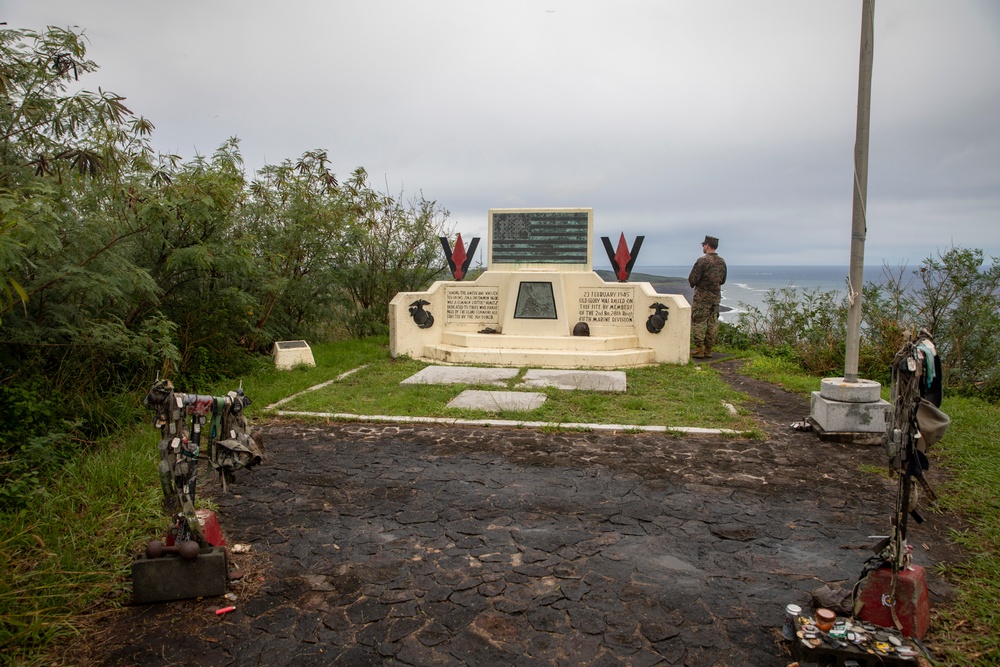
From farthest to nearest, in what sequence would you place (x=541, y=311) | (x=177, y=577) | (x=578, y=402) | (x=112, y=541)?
1. (x=541, y=311)
2. (x=578, y=402)
3. (x=112, y=541)
4. (x=177, y=577)

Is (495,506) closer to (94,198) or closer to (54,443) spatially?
(54,443)

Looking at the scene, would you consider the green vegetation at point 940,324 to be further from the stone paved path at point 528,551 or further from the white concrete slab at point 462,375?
the white concrete slab at point 462,375

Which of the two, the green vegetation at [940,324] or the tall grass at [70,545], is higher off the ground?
the green vegetation at [940,324]

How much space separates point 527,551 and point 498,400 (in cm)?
358

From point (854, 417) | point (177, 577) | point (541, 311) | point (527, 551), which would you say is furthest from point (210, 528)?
point (541, 311)

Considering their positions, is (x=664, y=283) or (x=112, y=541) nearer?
(x=112, y=541)

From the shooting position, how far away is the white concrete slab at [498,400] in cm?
677

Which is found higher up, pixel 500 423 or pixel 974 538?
pixel 500 423

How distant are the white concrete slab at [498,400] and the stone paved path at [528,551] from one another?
113 cm

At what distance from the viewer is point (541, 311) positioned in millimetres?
10391

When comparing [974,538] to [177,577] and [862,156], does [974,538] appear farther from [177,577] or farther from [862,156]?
[177,577]

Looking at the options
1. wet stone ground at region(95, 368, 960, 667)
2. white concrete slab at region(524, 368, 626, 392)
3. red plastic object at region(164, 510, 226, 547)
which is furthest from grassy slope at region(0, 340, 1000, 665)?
white concrete slab at region(524, 368, 626, 392)

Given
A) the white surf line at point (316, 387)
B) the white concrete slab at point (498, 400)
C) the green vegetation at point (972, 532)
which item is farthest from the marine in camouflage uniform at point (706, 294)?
the white surf line at point (316, 387)

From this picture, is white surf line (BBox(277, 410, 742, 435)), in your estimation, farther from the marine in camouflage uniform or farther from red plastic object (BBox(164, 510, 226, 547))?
the marine in camouflage uniform
